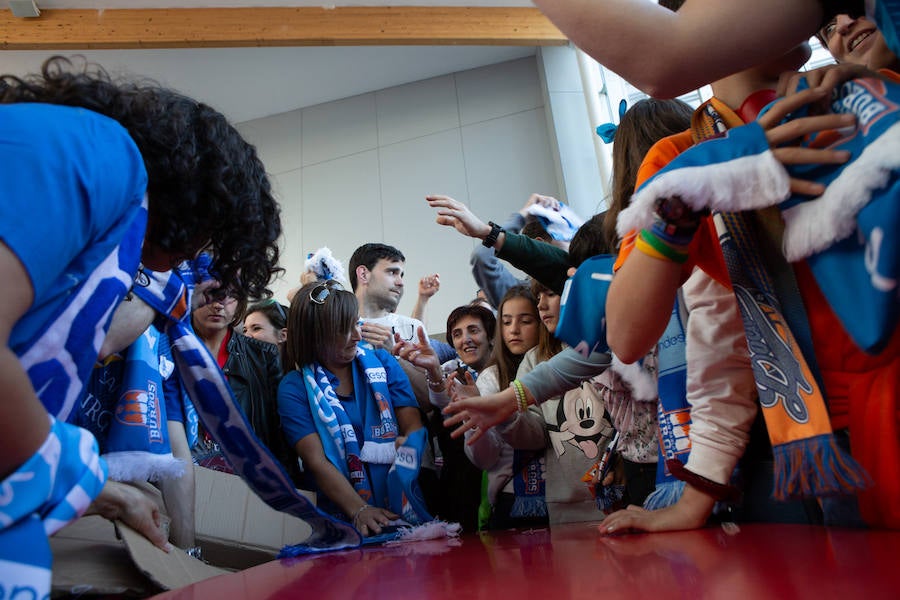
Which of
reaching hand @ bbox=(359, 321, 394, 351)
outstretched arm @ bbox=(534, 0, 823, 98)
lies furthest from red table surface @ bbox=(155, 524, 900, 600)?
reaching hand @ bbox=(359, 321, 394, 351)

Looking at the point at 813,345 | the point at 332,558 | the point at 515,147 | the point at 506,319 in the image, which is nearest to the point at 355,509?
the point at 332,558

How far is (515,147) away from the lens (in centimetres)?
587

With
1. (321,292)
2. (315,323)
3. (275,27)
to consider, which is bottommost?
(315,323)

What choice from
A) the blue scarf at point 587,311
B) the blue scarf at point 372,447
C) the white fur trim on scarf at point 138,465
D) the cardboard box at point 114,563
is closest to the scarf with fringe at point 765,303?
the blue scarf at point 587,311

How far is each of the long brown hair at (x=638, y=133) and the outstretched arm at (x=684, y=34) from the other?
61 centimetres

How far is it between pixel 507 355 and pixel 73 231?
1.87m

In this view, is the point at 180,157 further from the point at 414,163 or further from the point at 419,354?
the point at 414,163

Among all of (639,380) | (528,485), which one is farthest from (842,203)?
(528,485)

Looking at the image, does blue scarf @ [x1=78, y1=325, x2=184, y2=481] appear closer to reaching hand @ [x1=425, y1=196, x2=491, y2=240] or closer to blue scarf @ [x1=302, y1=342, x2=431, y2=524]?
blue scarf @ [x1=302, y1=342, x2=431, y2=524]

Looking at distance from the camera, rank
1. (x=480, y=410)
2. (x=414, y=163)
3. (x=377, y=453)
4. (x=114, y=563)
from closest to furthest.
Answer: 1. (x=114, y=563)
2. (x=480, y=410)
3. (x=377, y=453)
4. (x=414, y=163)

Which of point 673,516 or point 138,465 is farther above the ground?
point 138,465

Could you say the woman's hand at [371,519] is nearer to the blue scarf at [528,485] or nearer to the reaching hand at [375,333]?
the blue scarf at [528,485]

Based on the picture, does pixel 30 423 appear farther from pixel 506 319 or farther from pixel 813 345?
pixel 506 319

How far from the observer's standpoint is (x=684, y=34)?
0.75m
